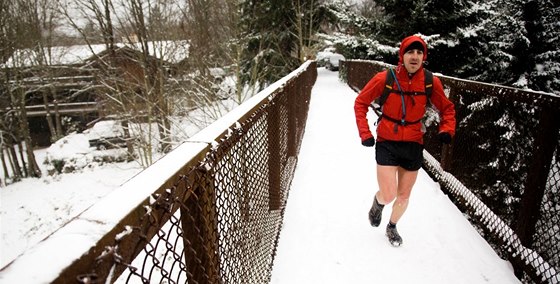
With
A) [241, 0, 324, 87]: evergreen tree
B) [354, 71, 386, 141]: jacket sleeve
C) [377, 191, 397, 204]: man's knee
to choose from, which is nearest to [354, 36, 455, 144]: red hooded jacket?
[354, 71, 386, 141]: jacket sleeve

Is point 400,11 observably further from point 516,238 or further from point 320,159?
point 516,238

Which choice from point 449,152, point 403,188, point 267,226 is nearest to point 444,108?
point 403,188

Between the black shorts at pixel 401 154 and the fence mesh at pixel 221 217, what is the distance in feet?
3.59

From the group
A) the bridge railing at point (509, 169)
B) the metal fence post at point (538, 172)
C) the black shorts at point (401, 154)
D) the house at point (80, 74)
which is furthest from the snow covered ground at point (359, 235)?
the house at point (80, 74)

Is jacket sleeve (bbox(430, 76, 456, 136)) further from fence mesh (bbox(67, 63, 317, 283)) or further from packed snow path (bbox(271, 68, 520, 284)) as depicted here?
fence mesh (bbox(67, 63, 317, 283))

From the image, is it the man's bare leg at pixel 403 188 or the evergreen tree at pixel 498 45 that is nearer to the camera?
the man's bare leg at pixel 403 188

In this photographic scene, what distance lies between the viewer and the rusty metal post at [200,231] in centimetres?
128

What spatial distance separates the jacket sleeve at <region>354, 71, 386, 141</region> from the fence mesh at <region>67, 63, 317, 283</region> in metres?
0.86

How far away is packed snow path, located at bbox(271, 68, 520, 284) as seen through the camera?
9.68 feet

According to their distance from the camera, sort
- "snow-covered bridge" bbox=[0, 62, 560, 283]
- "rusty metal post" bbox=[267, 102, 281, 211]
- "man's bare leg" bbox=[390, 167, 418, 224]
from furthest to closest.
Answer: "rusty metal post" bbox=[267, 102, 281, 211], "man's bare leg" bbox=[390, 167, 418, 224], "snow-covered bridge" bbox=[0, 62, 560, 283]

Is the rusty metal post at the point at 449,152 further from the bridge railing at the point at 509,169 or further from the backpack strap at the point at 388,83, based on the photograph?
the backpack strap at the point at 388,83

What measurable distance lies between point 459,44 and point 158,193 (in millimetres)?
14657

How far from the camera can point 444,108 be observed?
9.85ft

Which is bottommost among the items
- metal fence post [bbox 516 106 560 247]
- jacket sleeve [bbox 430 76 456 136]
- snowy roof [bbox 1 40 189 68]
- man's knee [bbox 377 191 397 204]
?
man's knee [bbox 377 191 397 204]
